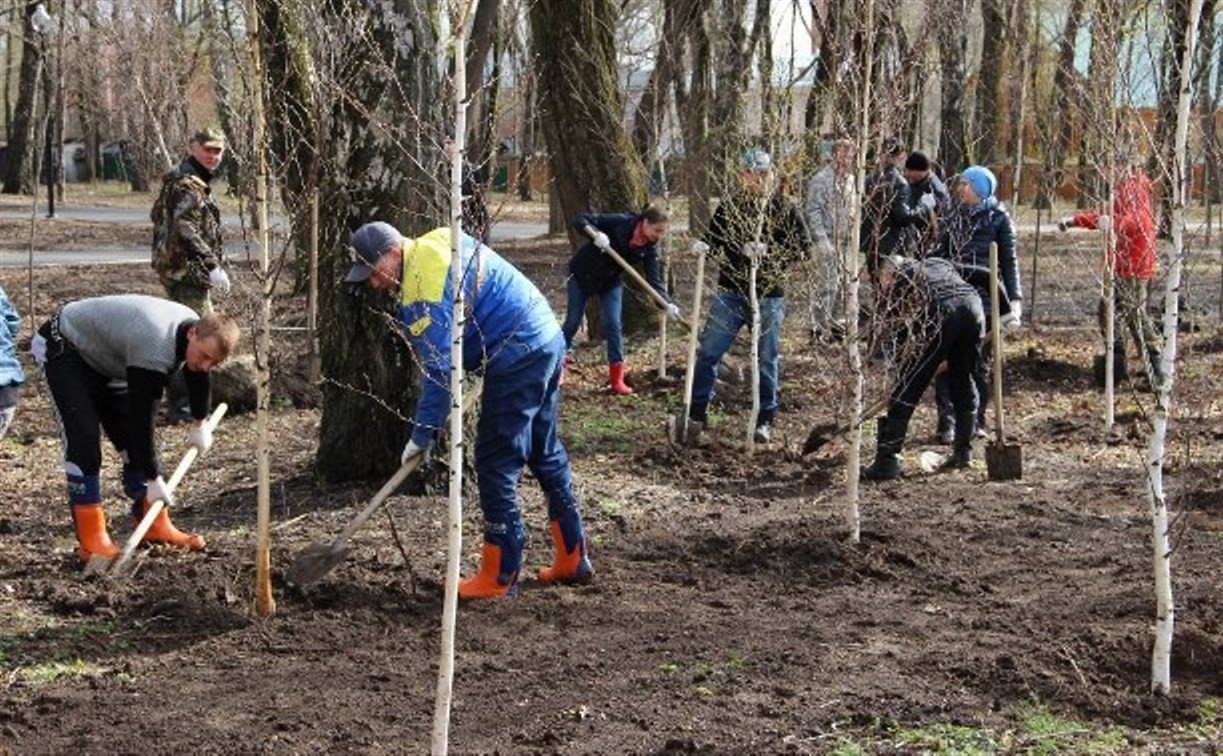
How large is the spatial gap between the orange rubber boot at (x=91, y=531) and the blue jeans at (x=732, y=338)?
149 inches

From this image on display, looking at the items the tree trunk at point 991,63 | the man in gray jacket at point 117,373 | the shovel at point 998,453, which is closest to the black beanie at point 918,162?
the shovel at point 998,453

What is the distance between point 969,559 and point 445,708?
336 centimetres

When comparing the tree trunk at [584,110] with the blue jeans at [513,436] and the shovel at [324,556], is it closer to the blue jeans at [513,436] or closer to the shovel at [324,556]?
the blue jeans at [513,436]

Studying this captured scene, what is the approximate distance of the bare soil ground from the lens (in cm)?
446

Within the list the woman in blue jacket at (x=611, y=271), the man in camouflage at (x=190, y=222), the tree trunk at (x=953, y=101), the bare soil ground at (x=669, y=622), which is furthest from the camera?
the tree trunk at (x=953, y=101)

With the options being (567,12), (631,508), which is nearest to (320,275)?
(631,508)

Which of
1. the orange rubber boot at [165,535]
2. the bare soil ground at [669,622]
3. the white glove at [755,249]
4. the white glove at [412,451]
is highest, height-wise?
the white glove at [755,249]

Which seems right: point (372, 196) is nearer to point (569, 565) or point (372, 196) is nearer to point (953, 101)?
point (569, 565)

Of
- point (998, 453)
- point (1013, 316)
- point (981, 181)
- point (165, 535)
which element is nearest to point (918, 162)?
point (981, 181)

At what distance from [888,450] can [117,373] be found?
158 inches

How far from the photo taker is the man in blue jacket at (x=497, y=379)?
5.21m

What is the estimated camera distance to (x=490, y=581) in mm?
5820

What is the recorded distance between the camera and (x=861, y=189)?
6.03 metres

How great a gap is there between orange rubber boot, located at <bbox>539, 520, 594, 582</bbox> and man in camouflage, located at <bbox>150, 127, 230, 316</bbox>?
318 centimetres
